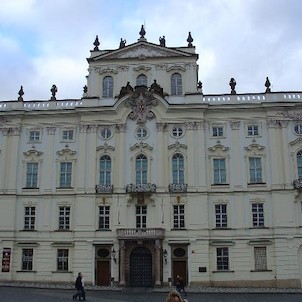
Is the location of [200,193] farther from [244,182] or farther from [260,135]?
[260,135]

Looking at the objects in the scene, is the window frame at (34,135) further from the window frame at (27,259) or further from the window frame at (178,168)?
the window frame at (178,168)

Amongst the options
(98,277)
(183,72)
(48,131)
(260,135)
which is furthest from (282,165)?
(48,131)

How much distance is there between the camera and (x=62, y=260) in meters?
47.3

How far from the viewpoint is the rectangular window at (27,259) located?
156 feet

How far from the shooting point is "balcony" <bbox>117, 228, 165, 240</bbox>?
4506 centimetres

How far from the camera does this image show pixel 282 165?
154 feet

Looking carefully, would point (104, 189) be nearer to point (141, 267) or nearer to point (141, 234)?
point (141, 234)

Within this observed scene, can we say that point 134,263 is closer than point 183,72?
Yes

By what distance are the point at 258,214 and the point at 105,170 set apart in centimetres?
→ 1599

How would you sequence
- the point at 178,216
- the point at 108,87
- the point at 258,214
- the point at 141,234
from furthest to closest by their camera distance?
the point at 108,87 < the point at 178,216 < the point at 258,214 < the point at 141,234

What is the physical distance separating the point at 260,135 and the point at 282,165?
12.6 feet

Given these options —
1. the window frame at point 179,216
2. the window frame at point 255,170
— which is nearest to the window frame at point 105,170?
the window frame at point 179,216

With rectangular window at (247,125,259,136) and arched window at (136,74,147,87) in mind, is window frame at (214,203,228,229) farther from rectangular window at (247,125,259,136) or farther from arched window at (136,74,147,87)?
arched window at (136,74,147,87)

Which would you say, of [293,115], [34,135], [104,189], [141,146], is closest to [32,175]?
[34,135]
